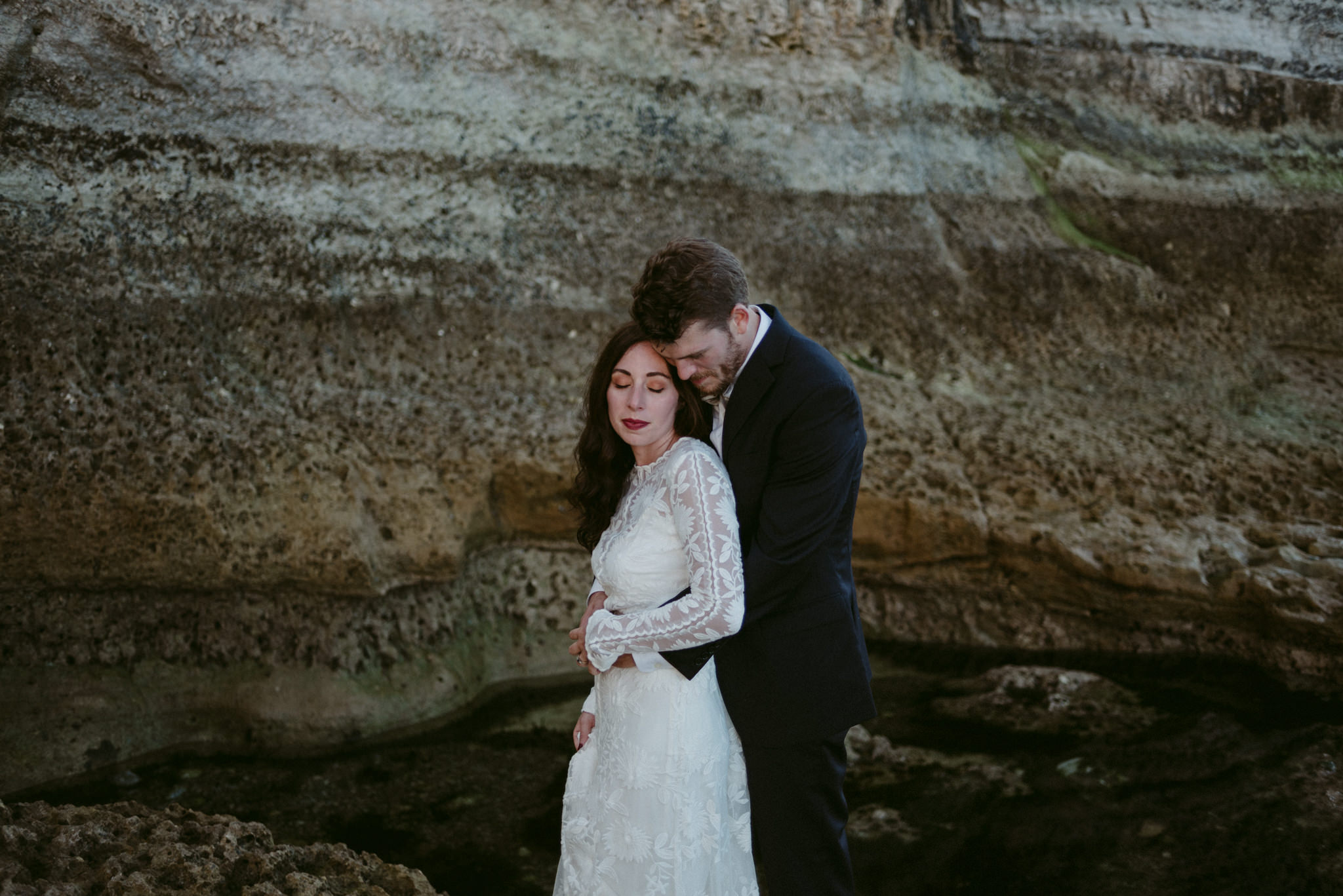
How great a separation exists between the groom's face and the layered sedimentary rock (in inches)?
113

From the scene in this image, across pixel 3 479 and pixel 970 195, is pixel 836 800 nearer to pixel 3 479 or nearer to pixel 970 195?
pixel 3 479

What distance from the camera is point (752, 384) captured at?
249 centimetres

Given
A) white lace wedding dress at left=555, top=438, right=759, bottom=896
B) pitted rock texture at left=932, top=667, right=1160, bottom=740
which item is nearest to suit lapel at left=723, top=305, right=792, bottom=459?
white lace wedding dress at left=555, top=438, right=759, bottom=896

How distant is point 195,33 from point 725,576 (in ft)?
17.2

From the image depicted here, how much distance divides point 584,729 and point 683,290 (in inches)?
45.9

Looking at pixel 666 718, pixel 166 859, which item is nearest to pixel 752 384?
pixel 666 718

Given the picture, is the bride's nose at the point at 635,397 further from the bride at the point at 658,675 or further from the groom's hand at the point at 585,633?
the groom's hand at the point at 585,633

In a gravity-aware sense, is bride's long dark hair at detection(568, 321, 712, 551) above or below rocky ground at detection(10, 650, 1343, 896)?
above

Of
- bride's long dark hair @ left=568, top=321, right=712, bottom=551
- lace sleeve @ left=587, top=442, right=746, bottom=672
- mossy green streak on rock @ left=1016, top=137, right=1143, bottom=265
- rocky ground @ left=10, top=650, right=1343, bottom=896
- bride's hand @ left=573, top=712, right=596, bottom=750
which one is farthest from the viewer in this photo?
mossy green streak on rock @ left=1016, top=137, right=1143, bottom=265

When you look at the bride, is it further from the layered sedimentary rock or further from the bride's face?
the layered sedimentary rock

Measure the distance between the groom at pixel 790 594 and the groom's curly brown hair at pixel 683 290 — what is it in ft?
0.12

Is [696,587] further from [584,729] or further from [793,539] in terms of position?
[584,729]

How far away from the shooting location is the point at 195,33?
18.9ft

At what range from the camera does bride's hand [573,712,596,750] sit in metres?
2.59
